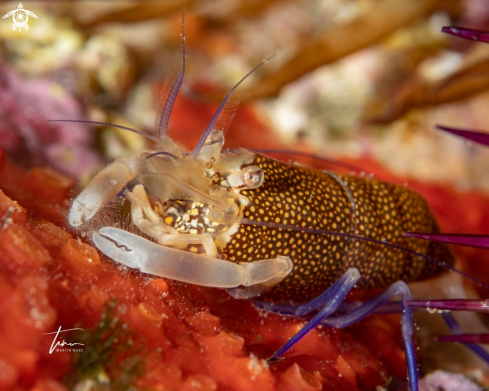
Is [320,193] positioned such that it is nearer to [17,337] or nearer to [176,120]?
[17,337]

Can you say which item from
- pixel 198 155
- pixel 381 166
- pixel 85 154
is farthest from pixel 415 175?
pixel 85 154

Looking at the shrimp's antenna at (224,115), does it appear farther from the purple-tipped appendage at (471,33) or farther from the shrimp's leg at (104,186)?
the purple-tipped appendage at (471,33)

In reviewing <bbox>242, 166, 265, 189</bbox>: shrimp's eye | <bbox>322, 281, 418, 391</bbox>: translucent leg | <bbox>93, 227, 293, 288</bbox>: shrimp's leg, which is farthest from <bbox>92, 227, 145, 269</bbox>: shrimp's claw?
<bbox>322, 281, 418, 391</bbox>: translucent leg

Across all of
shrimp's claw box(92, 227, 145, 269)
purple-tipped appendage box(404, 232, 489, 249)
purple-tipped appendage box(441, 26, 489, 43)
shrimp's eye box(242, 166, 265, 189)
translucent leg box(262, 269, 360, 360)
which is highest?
purple-tipped appendage box(441, 26, 489, 43)

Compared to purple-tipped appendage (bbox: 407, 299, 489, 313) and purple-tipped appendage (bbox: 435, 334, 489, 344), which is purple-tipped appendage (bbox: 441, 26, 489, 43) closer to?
purple-tipped appendage (bbox: 407, 299, 489, 313)

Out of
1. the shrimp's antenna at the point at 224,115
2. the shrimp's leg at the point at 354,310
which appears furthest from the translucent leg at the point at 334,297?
the shrimp's antenna at the point at 224,115

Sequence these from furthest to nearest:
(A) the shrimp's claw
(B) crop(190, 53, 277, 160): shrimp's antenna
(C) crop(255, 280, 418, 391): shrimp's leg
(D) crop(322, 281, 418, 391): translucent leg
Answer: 1. (D) crop(322, 281, 418, 391): translucent leg
2. (C) crop(255, 280, 418, 391): shrimp's leg
3. (B) crop(190, 53, 277, 160): shrimp's antenna
4. (A) the shrimp's claw
